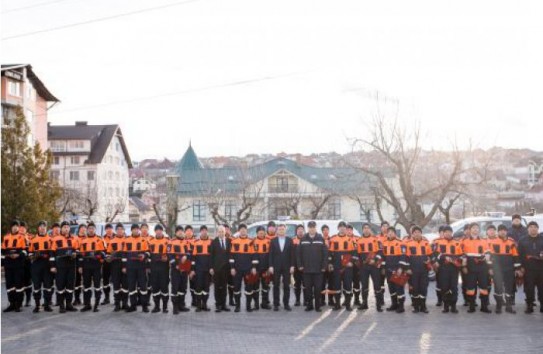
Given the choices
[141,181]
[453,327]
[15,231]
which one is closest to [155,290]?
[15,231]

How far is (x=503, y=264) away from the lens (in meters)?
14.8

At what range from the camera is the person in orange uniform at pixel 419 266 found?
1468cm

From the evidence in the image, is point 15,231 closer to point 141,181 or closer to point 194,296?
point 194,296

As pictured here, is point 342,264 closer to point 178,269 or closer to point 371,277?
point 371,277

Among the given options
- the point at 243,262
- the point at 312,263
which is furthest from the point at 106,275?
the point at 312,263

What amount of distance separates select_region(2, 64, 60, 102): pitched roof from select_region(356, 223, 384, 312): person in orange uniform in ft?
139

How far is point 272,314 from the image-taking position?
14.6 m

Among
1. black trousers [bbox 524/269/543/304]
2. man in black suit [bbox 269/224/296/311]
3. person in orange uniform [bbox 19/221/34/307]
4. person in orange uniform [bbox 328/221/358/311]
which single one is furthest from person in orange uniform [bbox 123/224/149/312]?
black trousers [bbox 524/269/543/304]

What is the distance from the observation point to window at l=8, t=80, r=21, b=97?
174 feet

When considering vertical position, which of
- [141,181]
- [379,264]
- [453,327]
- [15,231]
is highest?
[141,181]

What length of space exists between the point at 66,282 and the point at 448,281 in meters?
9.47

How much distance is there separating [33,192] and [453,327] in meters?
23.0

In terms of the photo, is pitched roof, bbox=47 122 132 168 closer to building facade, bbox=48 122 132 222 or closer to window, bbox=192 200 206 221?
building facade, bbox=48 122 132 222

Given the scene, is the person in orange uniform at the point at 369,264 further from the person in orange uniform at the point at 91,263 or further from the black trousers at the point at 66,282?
the black trousers at the point at 66,282
